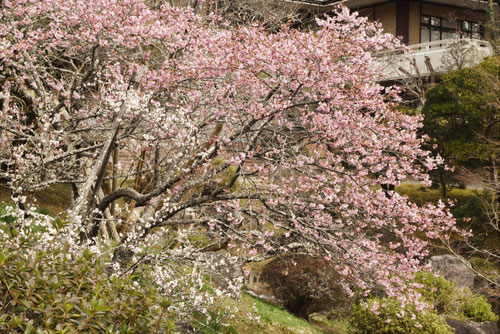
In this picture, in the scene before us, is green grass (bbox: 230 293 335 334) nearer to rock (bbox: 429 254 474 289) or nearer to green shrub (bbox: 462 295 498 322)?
green shrub (bbox: 462 295 498 322)

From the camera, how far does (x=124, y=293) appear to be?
3766 mm

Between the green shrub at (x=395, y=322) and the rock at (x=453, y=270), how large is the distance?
16.9 ft

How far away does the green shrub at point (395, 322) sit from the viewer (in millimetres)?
11188

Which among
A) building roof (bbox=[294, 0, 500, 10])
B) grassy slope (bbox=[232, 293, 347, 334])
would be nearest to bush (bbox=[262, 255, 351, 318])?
grassy slope (bbox=[232, 293, 347, 334])

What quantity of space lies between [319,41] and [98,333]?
17.1 ft

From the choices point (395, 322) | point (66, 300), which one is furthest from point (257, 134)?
point (395, 322)

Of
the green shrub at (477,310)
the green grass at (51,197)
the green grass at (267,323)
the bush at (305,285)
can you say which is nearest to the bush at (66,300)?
the green grass at (267,323)

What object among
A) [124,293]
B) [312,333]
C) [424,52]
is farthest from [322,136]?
[424,52]

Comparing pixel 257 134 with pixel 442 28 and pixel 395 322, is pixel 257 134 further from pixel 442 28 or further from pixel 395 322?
pixel 442 28

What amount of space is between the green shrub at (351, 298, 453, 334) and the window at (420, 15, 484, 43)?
25589 millimetres

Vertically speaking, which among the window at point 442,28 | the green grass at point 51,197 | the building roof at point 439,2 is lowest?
the green grass at point 51,197

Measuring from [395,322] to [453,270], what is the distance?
6377 mm

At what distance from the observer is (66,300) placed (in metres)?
3.29

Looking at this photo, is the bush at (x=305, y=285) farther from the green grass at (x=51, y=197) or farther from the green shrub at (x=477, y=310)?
the green grass at (x=51, y=197)
